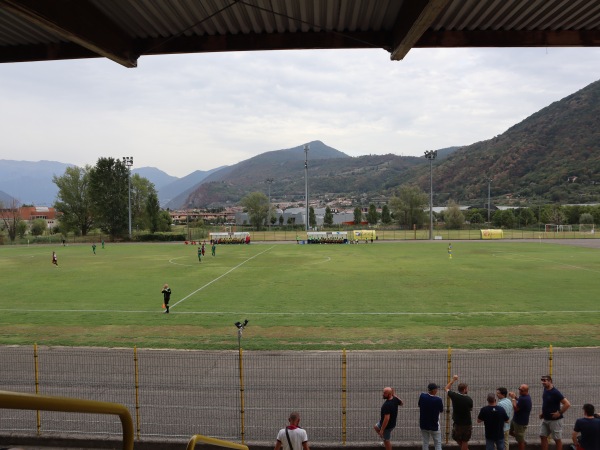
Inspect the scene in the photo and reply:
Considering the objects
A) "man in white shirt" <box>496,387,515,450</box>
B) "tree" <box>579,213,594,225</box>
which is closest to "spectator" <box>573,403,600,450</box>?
"man in white shirt" <box>496,387,515,450</box>

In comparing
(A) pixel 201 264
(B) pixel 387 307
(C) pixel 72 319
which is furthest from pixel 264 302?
(A) pixel 201 264

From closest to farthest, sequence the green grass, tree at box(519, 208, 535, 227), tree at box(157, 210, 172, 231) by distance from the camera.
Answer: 1. the green grass
2. tree at box(157, 210, 172, 231)
3. tree at box(519, 208, 535, 227)

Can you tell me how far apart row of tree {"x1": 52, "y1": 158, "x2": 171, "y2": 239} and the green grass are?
50302mm

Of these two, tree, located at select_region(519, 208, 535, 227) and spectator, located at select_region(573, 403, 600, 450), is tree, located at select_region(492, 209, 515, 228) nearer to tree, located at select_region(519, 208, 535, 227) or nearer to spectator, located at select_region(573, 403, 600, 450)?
tree, located at select_region(519, 208, 535, 227)

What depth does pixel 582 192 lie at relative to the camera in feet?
518

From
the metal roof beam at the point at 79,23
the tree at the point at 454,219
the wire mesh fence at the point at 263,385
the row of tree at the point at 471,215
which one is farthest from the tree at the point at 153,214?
the metal roof beam at the point at 79,23

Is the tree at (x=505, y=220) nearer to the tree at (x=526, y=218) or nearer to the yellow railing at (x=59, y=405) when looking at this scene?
the tree at (x=526, y=218)

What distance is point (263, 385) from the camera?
11.0 m

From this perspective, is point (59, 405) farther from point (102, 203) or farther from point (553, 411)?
point (102, 203)

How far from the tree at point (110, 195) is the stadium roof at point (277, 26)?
269ft

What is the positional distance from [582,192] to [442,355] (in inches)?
6973

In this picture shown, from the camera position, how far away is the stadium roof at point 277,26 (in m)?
7.48

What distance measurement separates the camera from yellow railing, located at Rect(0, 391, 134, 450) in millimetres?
1774

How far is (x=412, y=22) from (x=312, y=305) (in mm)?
16199
